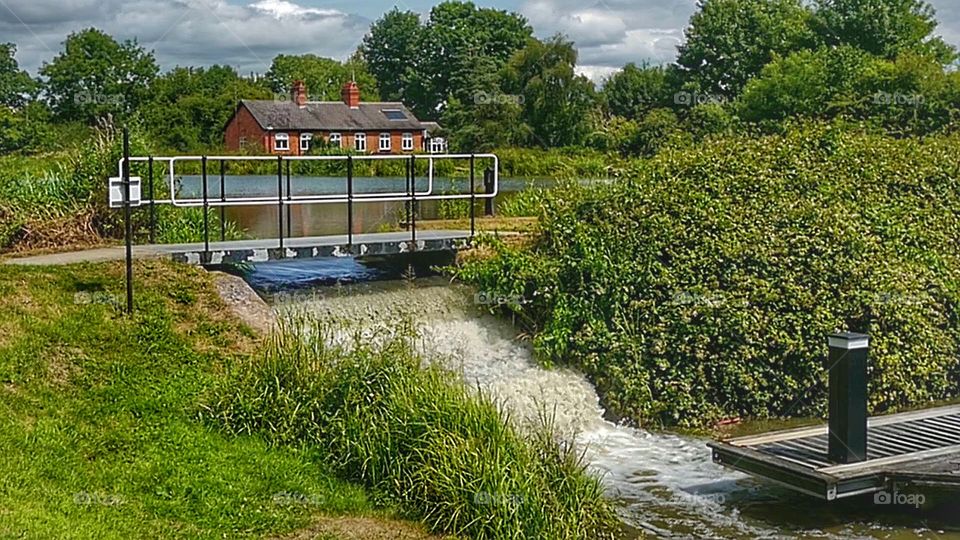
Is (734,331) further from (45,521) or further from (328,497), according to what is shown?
(45,521)

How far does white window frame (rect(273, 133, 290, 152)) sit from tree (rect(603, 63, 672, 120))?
51.7ft

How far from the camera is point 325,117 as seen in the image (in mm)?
51656

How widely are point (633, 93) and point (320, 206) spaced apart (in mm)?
34290

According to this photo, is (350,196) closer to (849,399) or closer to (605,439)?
(605,439)

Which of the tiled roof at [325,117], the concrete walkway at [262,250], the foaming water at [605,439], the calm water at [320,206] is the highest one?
the tiled roof at [325,117]

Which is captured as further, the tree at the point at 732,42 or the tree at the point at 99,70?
the tree at the point at 732,42

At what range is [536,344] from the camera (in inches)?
517

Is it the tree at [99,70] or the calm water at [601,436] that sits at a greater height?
the tree at [99,70]

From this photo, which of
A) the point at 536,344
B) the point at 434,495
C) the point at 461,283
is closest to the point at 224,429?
the point at 434,495

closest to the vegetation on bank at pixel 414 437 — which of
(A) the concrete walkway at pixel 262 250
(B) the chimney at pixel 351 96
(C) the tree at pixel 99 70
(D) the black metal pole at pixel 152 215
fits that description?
(A) the concrete walkway at pixel 262 250

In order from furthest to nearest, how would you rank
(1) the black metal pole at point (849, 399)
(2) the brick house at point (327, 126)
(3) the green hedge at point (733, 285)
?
(2) the brick house at point (327, 126), (3) the green hedge at point (733, 285), (1) the black metal pole at point (849, 399)

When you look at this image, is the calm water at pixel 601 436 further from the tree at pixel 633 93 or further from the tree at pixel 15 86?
the tree at pixel 633 93

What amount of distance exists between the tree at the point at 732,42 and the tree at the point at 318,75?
21.1 meters

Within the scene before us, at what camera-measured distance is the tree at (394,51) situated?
72.3 m
